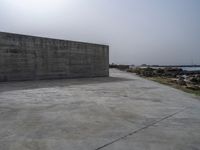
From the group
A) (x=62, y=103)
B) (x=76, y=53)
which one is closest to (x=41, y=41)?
(x=76, y=53)

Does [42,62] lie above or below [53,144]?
above

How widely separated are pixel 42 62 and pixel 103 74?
21.9 feet

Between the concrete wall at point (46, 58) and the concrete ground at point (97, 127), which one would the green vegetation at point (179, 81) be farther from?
the concrete ground at point (97, 127)

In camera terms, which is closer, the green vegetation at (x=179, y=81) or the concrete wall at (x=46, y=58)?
the concrete wall at (x=46, y=58)

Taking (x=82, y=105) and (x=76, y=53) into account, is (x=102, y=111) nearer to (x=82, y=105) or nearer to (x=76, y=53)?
(x=82, y=105)

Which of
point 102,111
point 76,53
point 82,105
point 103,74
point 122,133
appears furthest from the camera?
point 103,74

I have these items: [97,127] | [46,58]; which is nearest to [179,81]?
[46,58]

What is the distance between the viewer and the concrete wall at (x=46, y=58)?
480 inches

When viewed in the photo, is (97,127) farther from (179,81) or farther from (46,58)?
(179,81)

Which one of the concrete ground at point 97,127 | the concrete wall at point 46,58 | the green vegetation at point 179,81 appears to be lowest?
the green vegetation at point 179,81

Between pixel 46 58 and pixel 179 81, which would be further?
pixel 179 81

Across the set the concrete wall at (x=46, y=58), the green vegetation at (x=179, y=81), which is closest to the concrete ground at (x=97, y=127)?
the green vegetation at (x=179, y=81)

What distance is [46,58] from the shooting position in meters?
→ 14.3

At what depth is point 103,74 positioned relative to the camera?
63.8 feet
